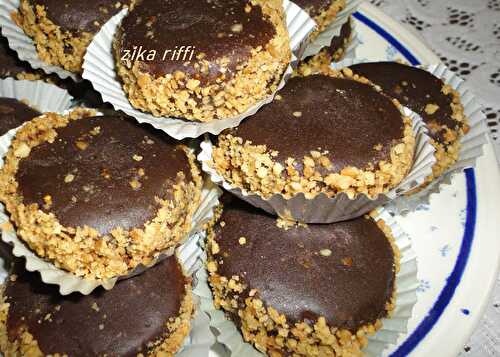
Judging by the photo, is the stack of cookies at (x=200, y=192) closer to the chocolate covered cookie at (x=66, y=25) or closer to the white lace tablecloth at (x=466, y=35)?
the chocolate covered cookie at (x=66, y=25)

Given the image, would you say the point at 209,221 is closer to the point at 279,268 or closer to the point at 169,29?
the point at 279,268

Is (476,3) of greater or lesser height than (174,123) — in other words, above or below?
above

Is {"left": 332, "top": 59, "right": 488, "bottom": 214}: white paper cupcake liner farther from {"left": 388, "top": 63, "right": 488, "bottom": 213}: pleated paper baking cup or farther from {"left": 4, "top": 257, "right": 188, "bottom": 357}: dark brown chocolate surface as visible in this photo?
{"left": 4, "top": 257, "right": 188, "bottom": 357}: dark brown chocolate surface

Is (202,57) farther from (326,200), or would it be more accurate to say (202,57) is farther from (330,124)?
(326,200)

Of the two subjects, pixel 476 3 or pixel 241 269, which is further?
pixel 476 3

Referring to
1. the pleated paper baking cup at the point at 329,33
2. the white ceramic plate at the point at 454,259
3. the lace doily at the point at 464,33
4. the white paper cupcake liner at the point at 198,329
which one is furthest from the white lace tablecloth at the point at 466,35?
the white paper cupcake liner at the point at 198,329

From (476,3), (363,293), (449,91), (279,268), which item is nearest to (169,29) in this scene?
(279,268)
